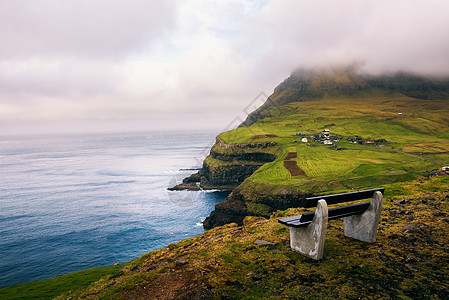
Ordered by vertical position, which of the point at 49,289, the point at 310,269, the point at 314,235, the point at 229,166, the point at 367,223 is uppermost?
the point at 314,235

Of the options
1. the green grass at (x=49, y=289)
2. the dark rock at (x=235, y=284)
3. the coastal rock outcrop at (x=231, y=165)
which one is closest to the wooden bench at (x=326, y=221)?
the dark rock at (x=235, y=284)

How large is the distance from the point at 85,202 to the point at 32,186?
111ft

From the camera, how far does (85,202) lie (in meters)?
65.4

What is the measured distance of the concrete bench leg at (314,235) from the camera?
940 cm

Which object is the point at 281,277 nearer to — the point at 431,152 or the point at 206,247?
the point at 206,247

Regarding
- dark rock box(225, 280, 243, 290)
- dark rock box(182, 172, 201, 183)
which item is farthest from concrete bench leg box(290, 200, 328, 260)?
dark rock box(182, 172, 201, 183)

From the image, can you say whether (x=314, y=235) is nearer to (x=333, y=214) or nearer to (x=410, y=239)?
(x=333, y=214)

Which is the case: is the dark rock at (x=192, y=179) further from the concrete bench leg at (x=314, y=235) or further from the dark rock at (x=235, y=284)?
the dark rock at (x=235, y=284)

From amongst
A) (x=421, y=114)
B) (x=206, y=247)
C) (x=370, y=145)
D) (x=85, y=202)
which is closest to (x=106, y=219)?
(x=85, y=202)

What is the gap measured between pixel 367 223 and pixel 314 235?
9.94ft

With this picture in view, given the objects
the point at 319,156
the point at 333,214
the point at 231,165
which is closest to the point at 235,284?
the point at 333,214

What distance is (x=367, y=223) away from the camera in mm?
10859

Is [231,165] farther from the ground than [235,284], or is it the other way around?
[235,284]

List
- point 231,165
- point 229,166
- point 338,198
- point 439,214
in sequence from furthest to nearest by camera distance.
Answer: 1. point 231,165
2. point 229,166
3. point 439,214
4. point 338,198
